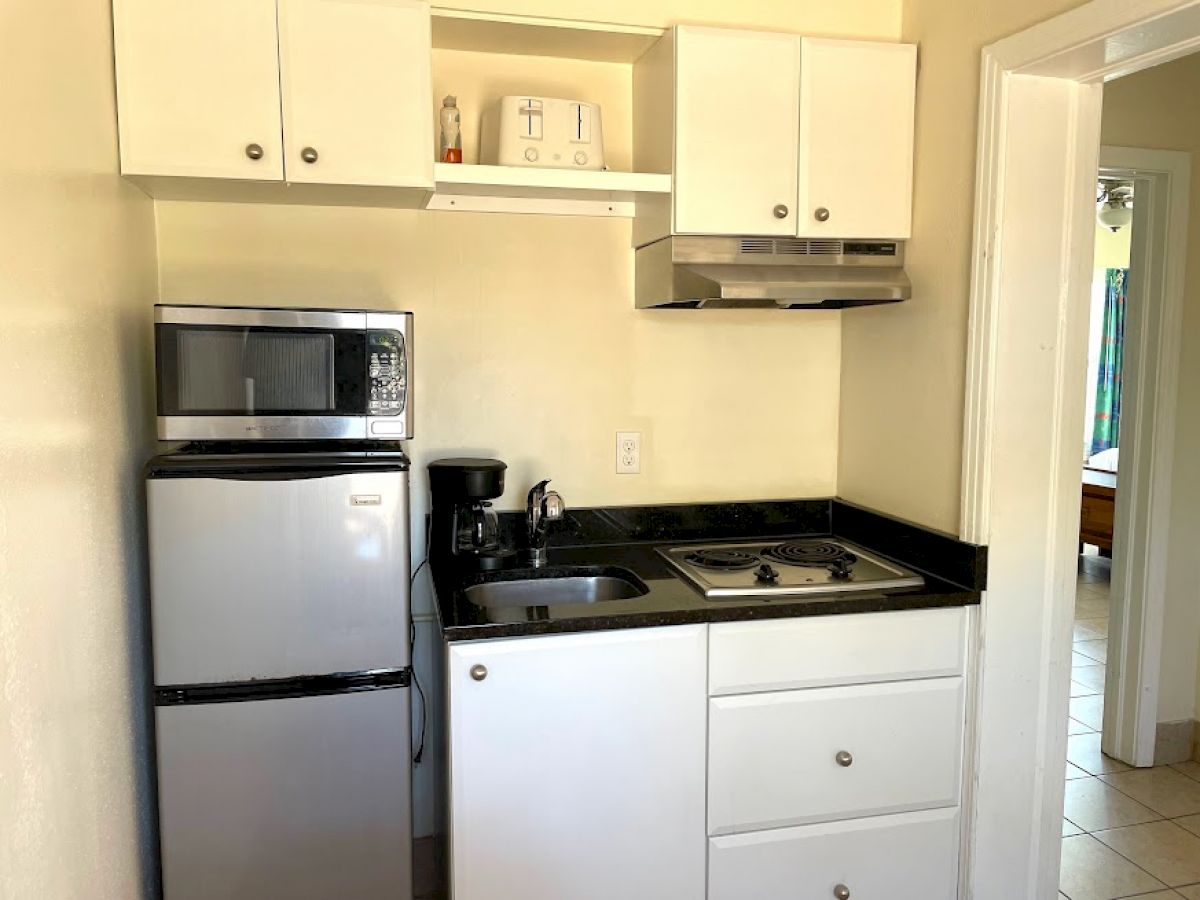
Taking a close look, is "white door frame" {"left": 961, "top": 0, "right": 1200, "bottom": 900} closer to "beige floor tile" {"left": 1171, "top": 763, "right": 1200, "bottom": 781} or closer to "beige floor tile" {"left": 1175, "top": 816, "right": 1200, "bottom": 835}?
"beige floor tile" {"left": 1175, "top": 816, "right": 1200, "bottom": 835}

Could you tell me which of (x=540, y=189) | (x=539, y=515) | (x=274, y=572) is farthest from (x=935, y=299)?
(x=274, y=572)

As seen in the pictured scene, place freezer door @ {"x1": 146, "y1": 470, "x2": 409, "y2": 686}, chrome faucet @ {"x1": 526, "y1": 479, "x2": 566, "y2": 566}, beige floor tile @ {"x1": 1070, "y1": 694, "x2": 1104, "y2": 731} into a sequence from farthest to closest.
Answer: beige floor tile @ {"x1": 1070, "y1": 694, "x2": 1104, "y2": 731}, chrome faucet @ {"x1": 526, "y1": 479, "x2": 566, "y2": 566}, freezer door @ {"x1": 146, "y1": 470, "x2": 409, "y2": 686}

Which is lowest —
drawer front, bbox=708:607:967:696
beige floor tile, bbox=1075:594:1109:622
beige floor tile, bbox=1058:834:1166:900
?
beige floor tile, bbox=1075:594:1109:622

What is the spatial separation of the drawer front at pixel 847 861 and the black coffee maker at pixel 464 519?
85 cm

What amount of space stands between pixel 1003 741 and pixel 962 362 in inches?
34.2

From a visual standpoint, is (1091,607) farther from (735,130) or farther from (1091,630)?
(735,130)

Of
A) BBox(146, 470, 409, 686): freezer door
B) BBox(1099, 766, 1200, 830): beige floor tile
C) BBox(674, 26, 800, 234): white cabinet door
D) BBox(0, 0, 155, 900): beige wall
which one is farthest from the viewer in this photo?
BBox(1099, 766, 1200, 830): beige floor tile

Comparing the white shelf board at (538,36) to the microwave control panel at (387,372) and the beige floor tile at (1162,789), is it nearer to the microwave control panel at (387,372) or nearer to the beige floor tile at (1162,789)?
the microwave control panel at (387,372)

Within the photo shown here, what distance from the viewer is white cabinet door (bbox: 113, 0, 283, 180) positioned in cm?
191

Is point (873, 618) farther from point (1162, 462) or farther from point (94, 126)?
point (94, 126)

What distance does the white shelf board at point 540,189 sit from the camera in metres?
2.13

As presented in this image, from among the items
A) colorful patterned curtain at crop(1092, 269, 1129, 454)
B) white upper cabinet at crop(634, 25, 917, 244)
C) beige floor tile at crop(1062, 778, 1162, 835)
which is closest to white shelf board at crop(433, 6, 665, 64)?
white upper cabinet at crop(634, 25, 917, 244)

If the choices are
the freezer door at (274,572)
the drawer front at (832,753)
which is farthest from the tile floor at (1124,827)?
the freezer door at (274,572)

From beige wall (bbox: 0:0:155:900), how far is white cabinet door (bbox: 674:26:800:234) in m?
1.22
